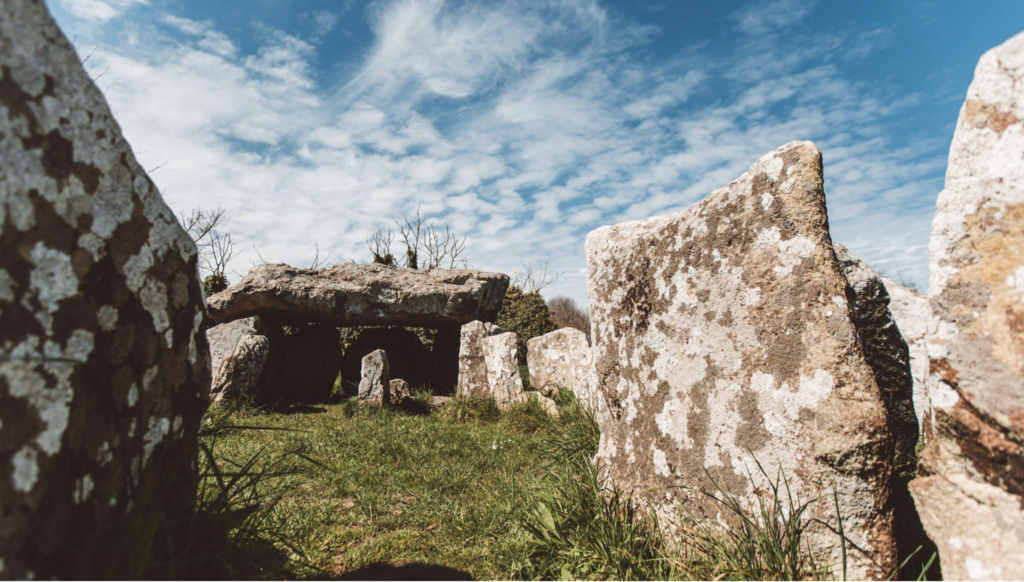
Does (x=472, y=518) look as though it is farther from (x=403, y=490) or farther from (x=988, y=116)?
(x=988, y=116)

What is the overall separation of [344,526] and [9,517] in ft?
8.38

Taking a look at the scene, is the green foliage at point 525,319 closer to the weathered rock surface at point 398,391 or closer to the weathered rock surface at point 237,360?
the weathered rock surface at point 398,391

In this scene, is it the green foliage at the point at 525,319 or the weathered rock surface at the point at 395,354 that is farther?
the green foliage at the point at 525,319

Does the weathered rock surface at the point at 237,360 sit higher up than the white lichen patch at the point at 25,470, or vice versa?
the weathered rock surface at the point at 237,360

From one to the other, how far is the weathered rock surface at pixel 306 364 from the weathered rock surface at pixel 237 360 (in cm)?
74

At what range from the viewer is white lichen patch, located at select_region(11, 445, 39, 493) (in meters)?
1.27

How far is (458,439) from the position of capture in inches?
241

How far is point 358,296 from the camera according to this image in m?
9.63

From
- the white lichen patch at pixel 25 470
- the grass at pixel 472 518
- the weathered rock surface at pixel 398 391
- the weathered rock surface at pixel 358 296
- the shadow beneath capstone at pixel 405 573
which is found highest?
the weathered rock surface at pixel 358 296

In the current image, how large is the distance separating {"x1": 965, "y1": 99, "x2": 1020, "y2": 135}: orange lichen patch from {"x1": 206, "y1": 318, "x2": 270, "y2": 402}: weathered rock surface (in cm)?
748

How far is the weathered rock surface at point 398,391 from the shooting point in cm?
809

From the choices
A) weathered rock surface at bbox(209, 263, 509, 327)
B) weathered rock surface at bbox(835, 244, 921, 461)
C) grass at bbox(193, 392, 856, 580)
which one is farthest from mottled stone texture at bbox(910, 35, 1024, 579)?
weathered rock surface at bbox(209, 263, 509, 327)

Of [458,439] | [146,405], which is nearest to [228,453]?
[458,439]

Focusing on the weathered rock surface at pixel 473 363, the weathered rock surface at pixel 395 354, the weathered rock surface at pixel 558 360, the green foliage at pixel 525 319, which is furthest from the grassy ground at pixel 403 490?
the green foliage at pixel 525 319
